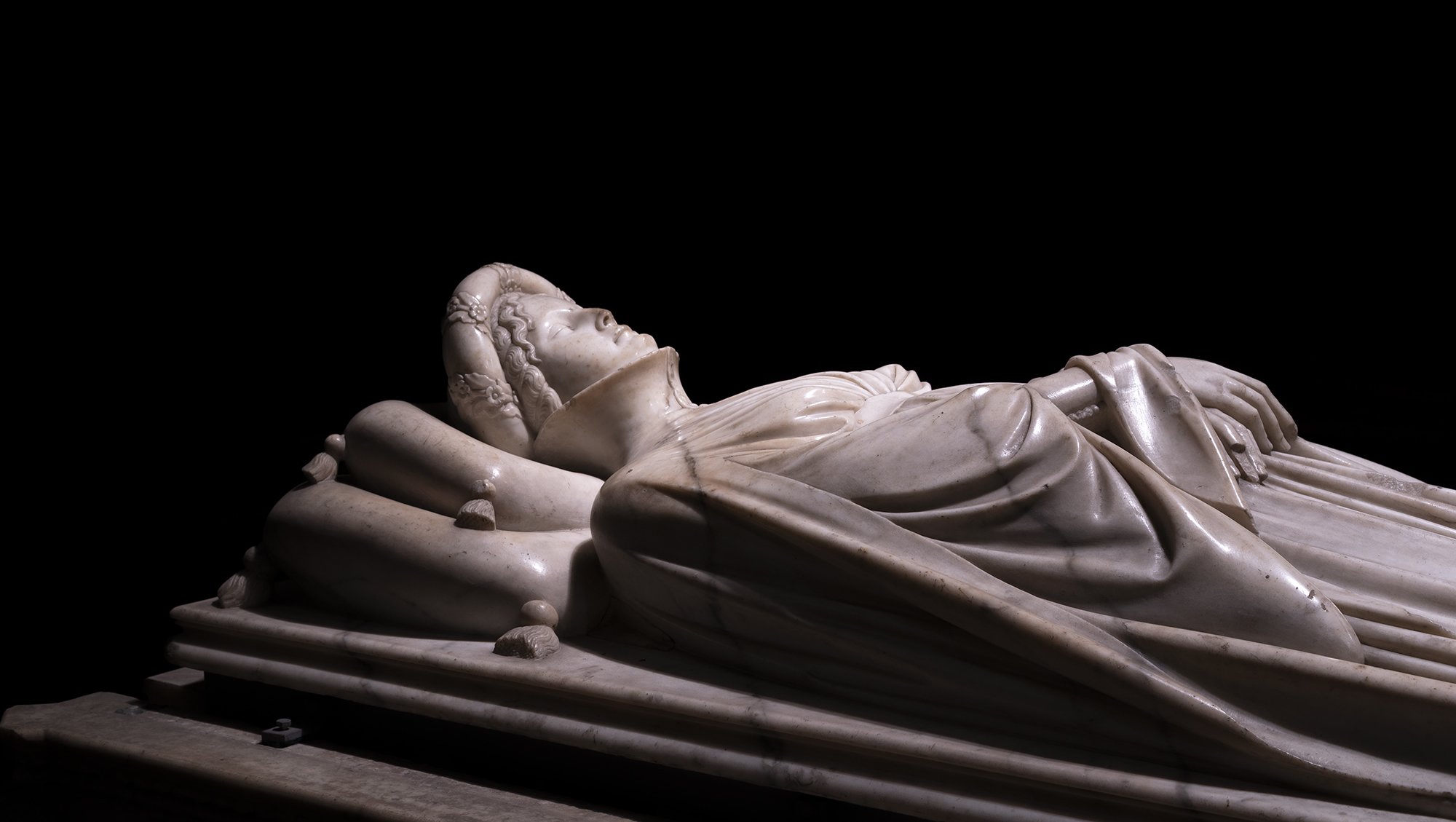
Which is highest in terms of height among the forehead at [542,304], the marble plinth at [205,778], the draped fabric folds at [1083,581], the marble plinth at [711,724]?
the forehead at [542,304]

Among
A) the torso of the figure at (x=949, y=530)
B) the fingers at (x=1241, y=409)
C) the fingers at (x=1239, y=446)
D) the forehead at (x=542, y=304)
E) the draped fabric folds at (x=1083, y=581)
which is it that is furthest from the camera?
the forehead at (x=542, y=304)

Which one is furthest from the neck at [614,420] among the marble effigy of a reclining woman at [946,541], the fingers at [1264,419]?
the fingers at [1264,419]

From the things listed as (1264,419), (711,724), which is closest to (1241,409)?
(1264,419)

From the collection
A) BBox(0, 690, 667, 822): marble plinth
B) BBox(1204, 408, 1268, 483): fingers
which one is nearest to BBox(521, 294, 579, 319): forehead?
BBox(0, 690, 667, 822): marble plinth

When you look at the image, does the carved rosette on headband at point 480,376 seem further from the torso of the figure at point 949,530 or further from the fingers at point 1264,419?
the fingers at point 1264,419

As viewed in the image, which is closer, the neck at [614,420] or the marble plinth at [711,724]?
the marble plinth at [711,724]

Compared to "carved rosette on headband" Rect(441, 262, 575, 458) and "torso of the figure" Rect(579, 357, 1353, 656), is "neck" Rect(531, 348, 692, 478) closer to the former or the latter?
"carved rosette on headband" Rect(441, 262, 575, 458)

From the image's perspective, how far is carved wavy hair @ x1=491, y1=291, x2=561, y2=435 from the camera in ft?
12.2

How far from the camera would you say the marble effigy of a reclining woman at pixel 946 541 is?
2484mm

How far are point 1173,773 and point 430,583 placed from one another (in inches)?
74.1

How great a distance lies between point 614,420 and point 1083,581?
5.00 ft

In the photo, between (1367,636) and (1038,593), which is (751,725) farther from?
(1367,636)

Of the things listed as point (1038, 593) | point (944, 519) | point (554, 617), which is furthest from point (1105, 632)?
point (554, 617)

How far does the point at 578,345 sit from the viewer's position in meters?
3.72
